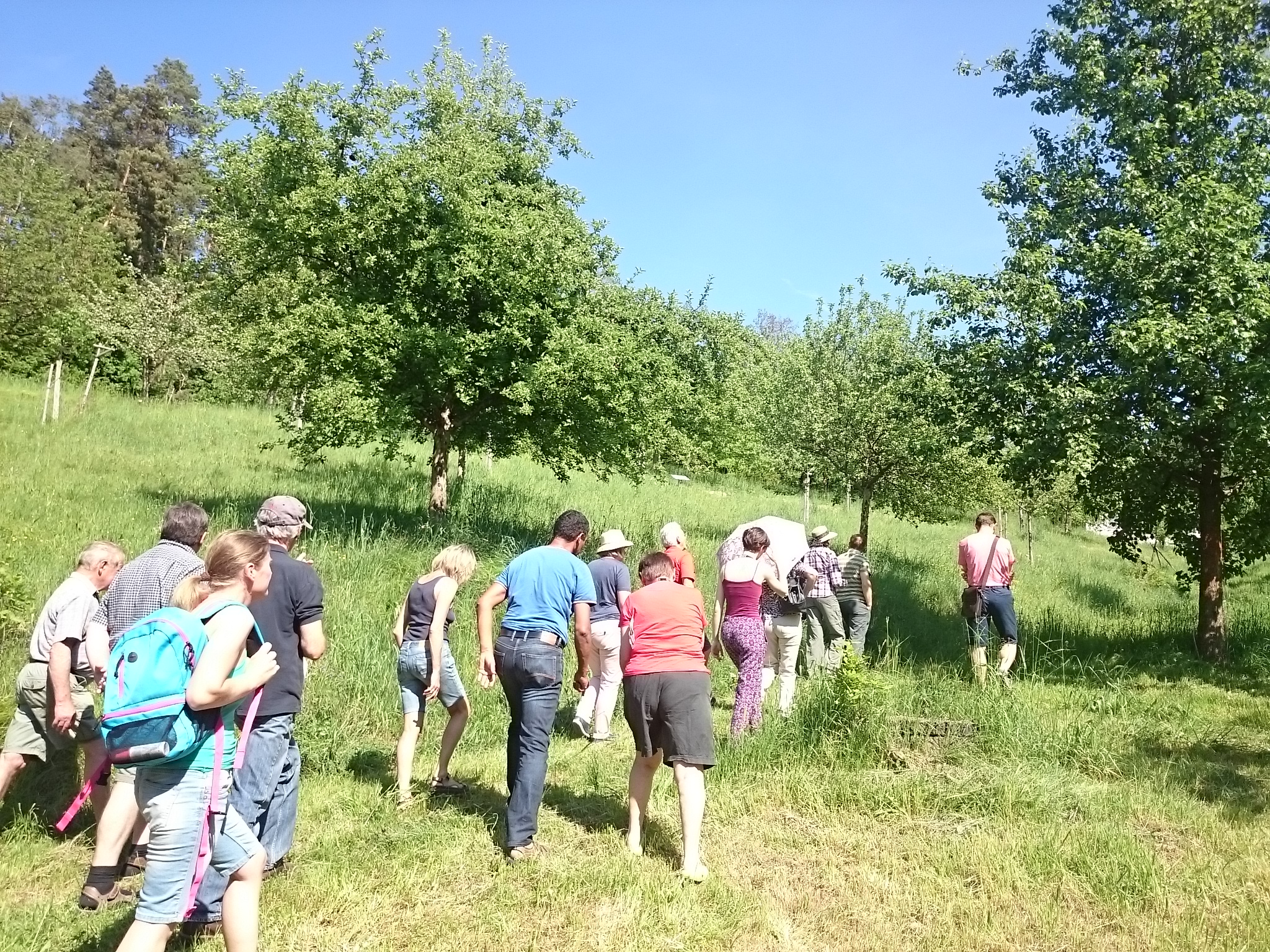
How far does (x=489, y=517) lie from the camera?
15016mm

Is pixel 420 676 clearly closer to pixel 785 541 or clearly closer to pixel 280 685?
pixel 280 685

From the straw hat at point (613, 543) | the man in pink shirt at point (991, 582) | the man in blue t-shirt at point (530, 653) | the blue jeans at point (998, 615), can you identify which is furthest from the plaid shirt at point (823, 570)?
the man in blue t-shirt at point (530, 653)

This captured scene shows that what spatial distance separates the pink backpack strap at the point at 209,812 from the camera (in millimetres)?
3162

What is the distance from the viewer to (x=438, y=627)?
219 inches

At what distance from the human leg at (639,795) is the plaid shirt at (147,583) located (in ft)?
8.41

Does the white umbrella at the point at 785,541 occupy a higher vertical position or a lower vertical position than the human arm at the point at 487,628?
higher

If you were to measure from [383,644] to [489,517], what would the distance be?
6.65 meters

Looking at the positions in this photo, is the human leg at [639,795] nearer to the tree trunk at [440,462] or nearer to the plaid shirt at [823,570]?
the plaid shirt at [823,570]

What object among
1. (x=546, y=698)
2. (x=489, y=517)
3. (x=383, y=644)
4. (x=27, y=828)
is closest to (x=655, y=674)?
(x=546, y=698)

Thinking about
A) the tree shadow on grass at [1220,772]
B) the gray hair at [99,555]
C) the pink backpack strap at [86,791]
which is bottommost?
the pink backpack strap at [86,791]

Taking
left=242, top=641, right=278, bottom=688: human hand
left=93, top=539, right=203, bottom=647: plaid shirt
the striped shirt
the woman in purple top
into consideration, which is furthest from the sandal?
the striped shirt

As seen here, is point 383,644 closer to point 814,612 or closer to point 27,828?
point 27,828

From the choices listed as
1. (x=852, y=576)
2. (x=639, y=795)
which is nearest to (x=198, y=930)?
(x=639, y=795)

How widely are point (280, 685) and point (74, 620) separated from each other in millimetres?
1293
